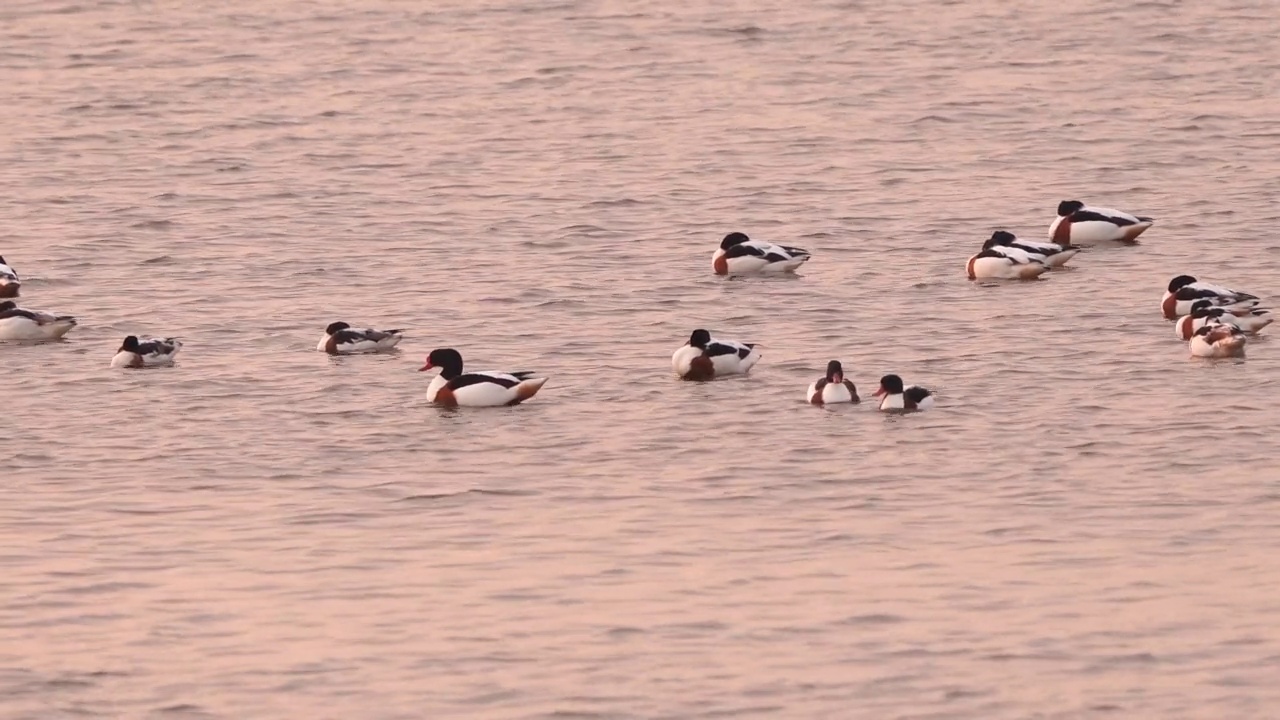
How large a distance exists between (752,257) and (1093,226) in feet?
14.5

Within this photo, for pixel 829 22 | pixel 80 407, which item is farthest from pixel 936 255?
pixel 829 22

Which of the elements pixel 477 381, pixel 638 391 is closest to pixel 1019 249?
pixel 638 391

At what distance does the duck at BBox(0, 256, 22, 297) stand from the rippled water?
1.03ft

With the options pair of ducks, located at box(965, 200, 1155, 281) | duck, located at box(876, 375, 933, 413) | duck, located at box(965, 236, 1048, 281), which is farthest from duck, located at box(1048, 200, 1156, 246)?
duck, located at box(876, 375, 933, 413)

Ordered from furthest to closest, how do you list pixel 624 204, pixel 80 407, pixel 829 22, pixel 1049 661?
1. pixel 829 22
2. pixel 624 204
3. pixel 80 407
4. pixel 1049 661

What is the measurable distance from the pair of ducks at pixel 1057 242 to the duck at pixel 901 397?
650cm

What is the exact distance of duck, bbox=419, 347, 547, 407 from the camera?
2142 centimetres

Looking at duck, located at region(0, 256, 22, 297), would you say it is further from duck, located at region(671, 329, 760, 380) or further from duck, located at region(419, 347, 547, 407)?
duck, located at region(671, 329, 760, 380)

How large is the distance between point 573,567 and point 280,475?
372 cm

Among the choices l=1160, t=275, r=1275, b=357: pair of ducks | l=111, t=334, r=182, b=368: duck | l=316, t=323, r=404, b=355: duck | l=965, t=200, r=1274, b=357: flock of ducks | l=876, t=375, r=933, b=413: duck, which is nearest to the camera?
l=876, t=375, r=933, b=413: duck

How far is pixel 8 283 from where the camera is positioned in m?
27.6

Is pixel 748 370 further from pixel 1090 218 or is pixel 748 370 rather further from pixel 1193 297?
pixel 1090 218

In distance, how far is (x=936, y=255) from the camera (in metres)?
28.6

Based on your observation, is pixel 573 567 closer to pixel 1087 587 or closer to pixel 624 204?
pixel 1087 587
